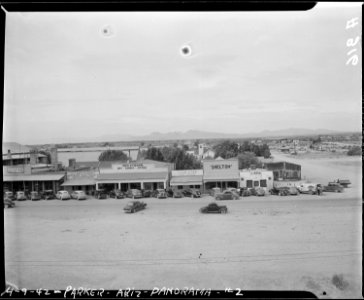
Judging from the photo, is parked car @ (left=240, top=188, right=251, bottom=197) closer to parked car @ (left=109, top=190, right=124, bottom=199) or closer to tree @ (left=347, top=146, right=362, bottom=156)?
tree @ (left=347, top=146, right=362, bottom=156)

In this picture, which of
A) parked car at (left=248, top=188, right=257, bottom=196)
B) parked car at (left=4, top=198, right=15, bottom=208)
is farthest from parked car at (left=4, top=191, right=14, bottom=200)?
parked car at (left=248, top=188, right=257, bottom=196)

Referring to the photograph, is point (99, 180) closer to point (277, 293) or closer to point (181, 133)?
point (181, 133)

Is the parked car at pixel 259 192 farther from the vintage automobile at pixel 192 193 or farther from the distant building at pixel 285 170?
the vintage automobile at pixel 192 193

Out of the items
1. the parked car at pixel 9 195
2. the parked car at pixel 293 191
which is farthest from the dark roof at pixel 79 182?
the parked car at pixel 293 191

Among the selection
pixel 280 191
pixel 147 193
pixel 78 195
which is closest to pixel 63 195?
pixel 78 195

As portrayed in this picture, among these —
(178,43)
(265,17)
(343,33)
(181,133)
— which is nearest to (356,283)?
(181,133)

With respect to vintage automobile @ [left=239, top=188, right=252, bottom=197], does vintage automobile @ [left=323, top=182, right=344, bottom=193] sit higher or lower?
higher

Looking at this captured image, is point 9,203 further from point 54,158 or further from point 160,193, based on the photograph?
point 160,193
